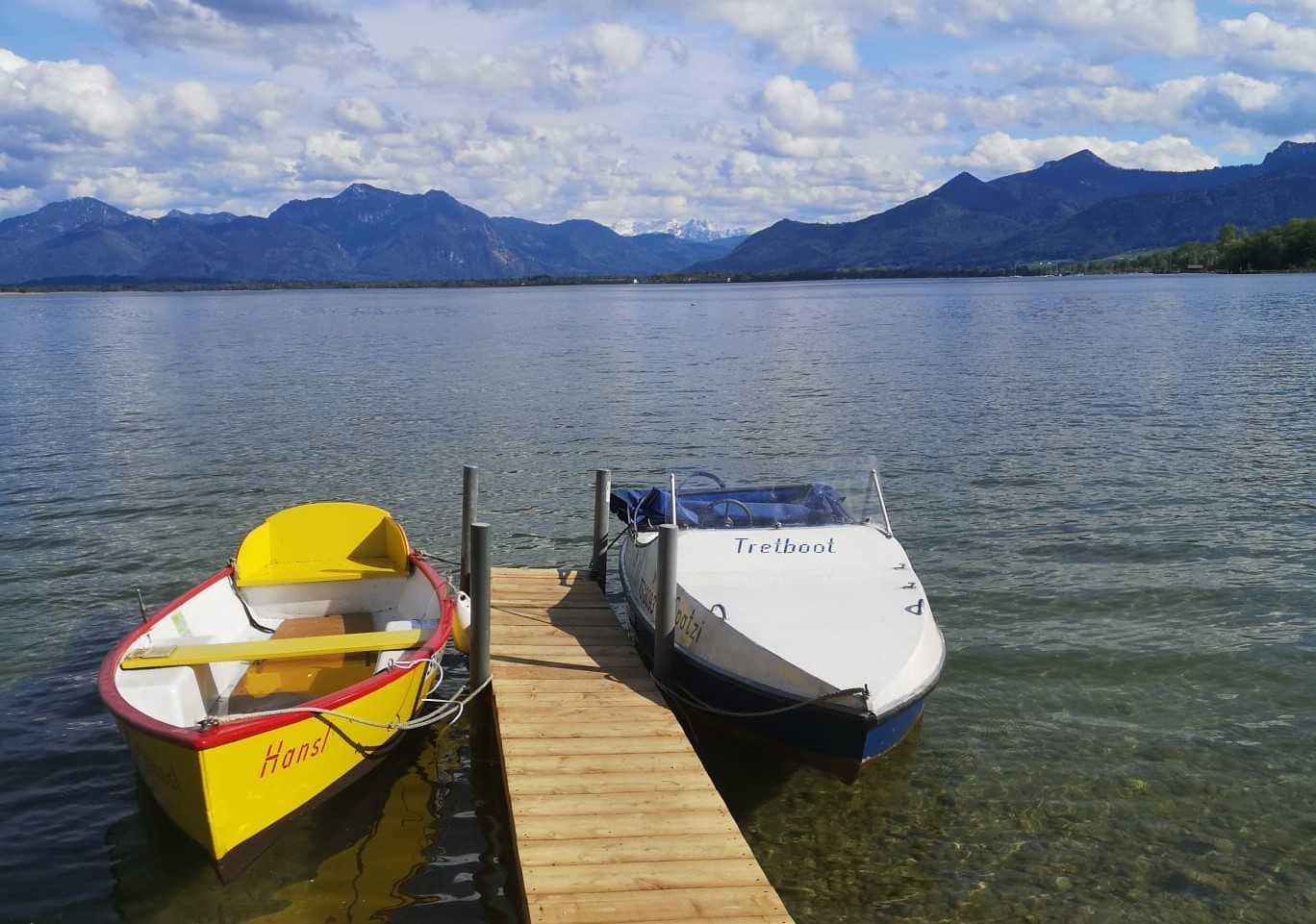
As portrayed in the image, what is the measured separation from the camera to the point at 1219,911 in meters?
8.92

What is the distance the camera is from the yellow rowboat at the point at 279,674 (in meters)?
8.75

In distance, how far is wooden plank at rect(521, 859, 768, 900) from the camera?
7.80 meters

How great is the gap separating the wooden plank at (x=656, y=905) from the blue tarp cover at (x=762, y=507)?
5.72m

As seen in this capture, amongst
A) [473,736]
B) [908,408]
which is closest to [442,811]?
[473,736]

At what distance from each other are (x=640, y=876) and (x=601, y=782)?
1.62 metres

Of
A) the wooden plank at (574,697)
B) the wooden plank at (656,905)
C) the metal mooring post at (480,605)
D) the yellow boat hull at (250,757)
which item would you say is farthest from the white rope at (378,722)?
the wooden plank at (656,905)

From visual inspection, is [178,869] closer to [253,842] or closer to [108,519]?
[253,842]

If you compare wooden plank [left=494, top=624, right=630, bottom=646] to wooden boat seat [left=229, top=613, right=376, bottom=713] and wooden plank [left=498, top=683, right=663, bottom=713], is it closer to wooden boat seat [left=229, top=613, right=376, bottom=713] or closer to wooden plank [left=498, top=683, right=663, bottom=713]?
wooden plank [left=498, top=683, right=663, bottom=713]

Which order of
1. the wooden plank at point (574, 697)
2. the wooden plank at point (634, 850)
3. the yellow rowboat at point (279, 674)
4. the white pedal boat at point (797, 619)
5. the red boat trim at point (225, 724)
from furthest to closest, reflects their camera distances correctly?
the wooden plank at point (574, 697) < the white pedal boat at point (797, 619) < the yellow rowboat at point (279, 674) < the red boat trim at point (225, 724) < the wooden plank at point (634, 850)

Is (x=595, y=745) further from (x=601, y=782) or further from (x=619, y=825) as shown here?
(x=619, y=825)

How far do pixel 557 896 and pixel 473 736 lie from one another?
16.6 ft

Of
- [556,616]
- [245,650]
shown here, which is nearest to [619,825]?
[245,650]

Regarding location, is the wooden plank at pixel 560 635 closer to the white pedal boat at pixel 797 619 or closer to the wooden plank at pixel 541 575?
the white pedal boat at pixel 797 619

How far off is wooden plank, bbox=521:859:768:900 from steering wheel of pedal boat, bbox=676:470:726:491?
6.27 metres
